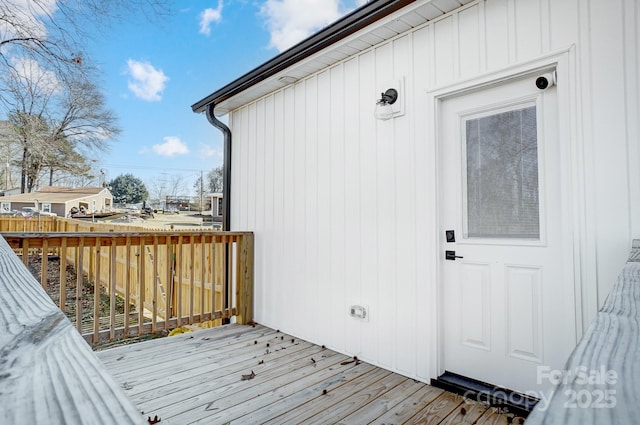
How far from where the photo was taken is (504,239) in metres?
2.28

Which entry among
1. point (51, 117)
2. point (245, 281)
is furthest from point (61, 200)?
point (245, 281)

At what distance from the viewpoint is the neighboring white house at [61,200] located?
5.14m

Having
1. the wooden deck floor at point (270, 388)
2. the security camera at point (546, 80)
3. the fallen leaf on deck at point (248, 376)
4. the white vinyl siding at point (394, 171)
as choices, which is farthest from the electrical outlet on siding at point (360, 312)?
the security camera at point (546, 80)

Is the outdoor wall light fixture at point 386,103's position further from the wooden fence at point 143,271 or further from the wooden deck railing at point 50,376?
the wooden deck railing at point 50,376

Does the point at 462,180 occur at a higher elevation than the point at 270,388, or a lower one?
higher

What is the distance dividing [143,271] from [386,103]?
8.80ft

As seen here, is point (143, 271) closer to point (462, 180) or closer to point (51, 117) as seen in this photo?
point (462, 180)

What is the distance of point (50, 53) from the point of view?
431cm

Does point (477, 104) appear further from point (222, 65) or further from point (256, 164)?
point (222, 65)

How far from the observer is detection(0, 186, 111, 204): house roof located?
5.12 meters

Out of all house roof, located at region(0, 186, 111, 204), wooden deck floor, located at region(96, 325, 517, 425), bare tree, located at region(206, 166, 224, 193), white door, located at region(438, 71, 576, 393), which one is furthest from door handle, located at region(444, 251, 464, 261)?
house roof, located at region(0, 186, 111, 204)

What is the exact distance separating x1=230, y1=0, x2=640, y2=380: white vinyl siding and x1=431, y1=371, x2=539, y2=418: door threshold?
0.15m

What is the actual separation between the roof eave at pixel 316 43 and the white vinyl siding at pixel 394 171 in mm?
319

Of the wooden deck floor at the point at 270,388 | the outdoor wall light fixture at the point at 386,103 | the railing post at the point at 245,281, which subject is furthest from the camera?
the railing post at the point at 245,281
